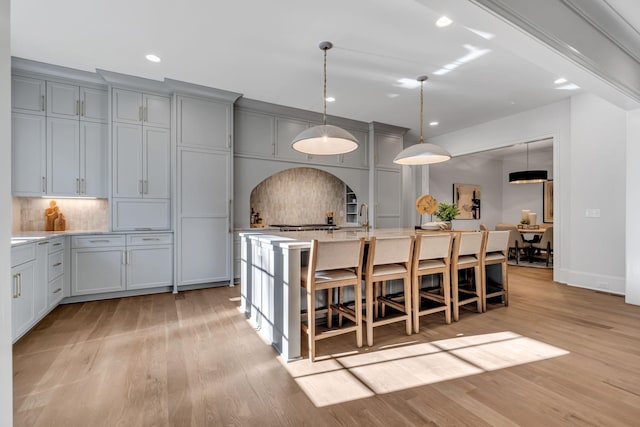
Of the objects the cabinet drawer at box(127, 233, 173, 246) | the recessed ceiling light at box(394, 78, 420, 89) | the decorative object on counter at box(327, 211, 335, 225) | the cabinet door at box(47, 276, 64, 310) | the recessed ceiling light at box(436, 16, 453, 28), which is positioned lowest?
the cabinet door at box(47, 276, 64, 310)

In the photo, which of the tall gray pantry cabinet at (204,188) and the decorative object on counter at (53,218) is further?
the tall gray pantry cabinet at (204,188)

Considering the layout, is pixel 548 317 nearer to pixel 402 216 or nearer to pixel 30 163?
pixel 402 216

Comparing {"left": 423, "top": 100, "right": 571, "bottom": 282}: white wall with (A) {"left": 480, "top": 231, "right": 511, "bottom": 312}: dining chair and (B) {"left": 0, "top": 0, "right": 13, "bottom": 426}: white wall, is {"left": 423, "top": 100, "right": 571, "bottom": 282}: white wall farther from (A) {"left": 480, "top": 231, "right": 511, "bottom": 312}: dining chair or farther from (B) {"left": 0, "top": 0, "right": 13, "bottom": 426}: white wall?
(B) {"left": 0, "top": 0, "right": 13, "bottom": 426}: white wall

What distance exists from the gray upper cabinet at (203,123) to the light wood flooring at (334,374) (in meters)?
2.42

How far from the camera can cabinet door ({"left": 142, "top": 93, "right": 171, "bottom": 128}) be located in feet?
13.1

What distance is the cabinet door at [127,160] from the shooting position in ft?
12.5

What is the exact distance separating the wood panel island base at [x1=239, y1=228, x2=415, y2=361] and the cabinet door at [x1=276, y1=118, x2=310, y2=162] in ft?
7.96

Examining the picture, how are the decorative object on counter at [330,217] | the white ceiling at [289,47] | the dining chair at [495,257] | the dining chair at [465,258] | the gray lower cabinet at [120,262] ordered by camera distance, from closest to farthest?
the white ceiling at [289,47] < the dining chair at [465,258] < the dining chair at [495,257] < the gray lower cabinet at [120,262] < the decorative object on counter at [330,217]

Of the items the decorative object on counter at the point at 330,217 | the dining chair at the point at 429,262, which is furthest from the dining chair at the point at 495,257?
the decorative object on counter at the point at 330,217

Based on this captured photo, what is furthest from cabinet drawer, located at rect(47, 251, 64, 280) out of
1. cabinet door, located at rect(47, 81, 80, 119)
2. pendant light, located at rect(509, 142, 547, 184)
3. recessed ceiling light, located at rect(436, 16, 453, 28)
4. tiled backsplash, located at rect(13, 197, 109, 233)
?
pendant light, located at rect(509, 142, 547, 184)

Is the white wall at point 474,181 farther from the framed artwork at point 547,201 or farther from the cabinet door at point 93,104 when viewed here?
the cabinet door at point 93,104

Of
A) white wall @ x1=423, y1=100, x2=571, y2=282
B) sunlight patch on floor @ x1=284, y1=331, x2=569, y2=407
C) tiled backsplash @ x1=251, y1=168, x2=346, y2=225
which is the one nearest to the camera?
sunlight patch on floor @ x1=284, y1=331, x2=569, y2=407

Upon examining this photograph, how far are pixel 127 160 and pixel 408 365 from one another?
4065 mm

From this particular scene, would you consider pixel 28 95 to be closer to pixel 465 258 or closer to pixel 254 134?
pixel 254 134
